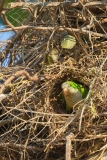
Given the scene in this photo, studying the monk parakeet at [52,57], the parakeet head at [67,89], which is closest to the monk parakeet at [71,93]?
the parakeet head at [67,89]

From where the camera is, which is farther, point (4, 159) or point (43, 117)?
point (4, 159)

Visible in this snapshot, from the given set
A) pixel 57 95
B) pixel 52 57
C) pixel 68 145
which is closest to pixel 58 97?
pixel 57 95

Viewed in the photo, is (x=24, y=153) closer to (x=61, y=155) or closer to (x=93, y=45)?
(x=61, y=155)

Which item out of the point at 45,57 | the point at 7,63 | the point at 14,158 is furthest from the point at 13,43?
the point at 14,158

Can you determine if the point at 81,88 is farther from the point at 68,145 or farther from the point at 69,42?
the point at 68,145

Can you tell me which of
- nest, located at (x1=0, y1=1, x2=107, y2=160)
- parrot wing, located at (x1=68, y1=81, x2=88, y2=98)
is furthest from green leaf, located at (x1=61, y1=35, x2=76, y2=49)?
parrot wing, located at (x1=68, y1=81, x2=88, y2=98)

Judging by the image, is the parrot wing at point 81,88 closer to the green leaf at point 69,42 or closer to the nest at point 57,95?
the nest at point 57,95

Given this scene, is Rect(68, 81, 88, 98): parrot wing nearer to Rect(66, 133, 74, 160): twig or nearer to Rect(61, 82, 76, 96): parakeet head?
Rect(61, 82, 76, 96): parakeet head
